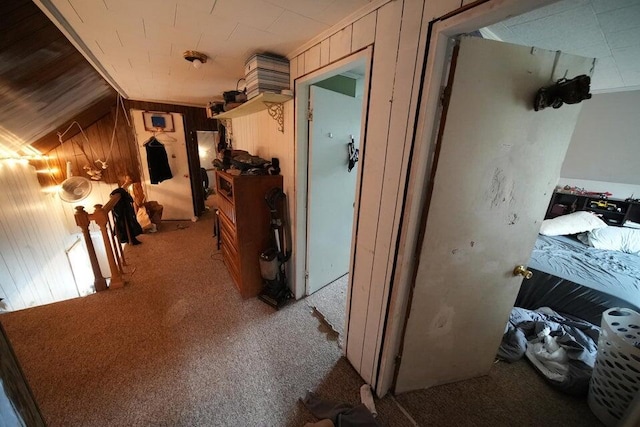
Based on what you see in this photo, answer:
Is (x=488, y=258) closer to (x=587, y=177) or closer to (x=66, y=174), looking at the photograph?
(x=587, y=177)

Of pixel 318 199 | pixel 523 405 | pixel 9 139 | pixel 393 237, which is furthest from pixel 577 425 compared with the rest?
pixel 9 139

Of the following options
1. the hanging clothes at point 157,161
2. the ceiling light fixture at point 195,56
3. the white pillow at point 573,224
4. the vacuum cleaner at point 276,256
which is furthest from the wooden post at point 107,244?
the white pillow at point 573,224

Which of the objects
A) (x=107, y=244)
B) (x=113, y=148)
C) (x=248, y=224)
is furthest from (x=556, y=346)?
(x=113, y=148)

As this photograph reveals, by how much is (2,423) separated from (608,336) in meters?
2.46

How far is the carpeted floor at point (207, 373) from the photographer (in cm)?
130

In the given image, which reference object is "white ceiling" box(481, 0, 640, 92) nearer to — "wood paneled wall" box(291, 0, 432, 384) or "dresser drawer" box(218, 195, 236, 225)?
"wood paneled wall" box(291, 0, 432, 384)

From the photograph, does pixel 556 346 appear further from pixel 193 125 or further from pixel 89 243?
pixel 193 125

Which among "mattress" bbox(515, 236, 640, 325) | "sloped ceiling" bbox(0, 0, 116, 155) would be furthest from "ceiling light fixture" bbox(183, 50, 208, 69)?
"mattress" bbox(515, 236, 640, 325)

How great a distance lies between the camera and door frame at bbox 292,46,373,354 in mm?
1260

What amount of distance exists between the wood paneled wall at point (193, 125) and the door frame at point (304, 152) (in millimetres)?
3266

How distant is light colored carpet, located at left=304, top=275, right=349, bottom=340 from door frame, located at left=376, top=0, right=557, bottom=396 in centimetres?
65

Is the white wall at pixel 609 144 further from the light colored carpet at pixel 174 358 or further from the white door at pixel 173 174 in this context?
the white door at pixel 173 174

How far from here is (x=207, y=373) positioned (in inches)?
59.4

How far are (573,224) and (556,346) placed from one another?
6.55 feet
